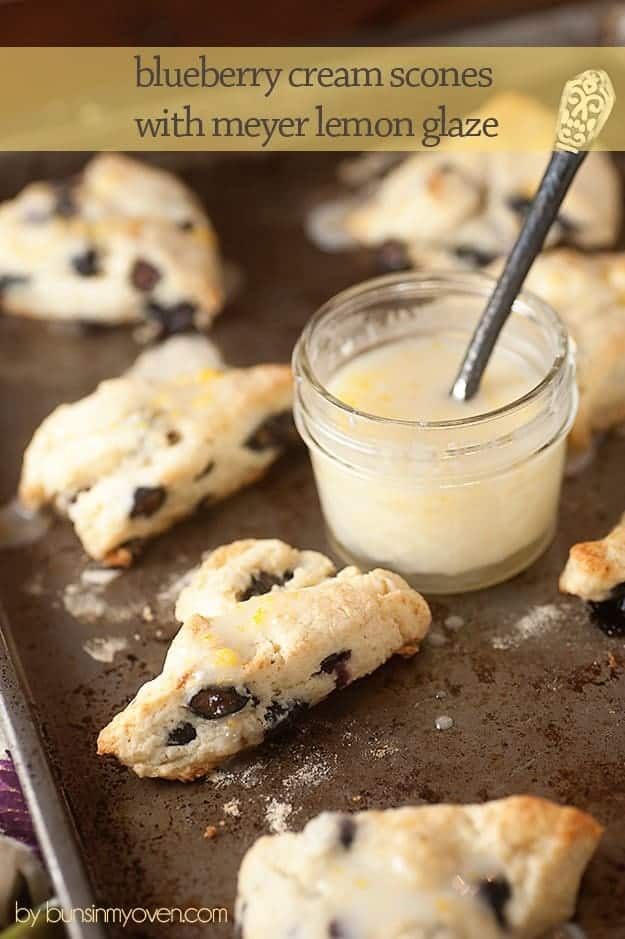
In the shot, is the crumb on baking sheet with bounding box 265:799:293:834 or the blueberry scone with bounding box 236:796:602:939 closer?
the blueberry scone with bounding box 236:796:602:939

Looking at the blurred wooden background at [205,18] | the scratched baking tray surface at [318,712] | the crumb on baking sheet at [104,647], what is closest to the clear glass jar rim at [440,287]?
the scratched baking tray surface at [318,712]

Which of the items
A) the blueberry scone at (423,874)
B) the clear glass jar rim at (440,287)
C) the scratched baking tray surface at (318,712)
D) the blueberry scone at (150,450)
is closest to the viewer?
the blueberry scone at (423,874)

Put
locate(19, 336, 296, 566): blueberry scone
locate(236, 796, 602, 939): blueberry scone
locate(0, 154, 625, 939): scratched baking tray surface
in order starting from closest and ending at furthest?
locate(236, 796, 602, 939): blueberry scone < locate(0, 154, 625, 939): scratched baking tray surface < locate(19, 336, 296, 566): blueberry scone

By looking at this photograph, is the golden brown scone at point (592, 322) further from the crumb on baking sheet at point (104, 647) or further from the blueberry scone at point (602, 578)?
the crumb on baking sheet at point (104, 647)

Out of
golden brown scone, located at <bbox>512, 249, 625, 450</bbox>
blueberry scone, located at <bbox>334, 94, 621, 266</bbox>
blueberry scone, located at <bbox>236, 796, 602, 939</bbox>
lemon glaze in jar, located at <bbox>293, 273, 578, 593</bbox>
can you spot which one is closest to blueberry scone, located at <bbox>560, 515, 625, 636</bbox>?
lemon glaze in jar, located at <bbox>293, 273, 578, 593</bbox>

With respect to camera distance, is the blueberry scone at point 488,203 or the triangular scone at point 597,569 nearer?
the triangular scone at point 597,569

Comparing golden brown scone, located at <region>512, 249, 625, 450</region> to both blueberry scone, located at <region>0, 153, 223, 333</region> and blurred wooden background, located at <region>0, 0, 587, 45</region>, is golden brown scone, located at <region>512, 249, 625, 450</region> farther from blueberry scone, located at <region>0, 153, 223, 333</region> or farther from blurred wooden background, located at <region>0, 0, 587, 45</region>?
blurred wooden background, located at <region>0, 0, 587, 45</region>

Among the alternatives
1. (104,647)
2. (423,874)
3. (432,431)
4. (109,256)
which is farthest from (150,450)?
(423,874)
